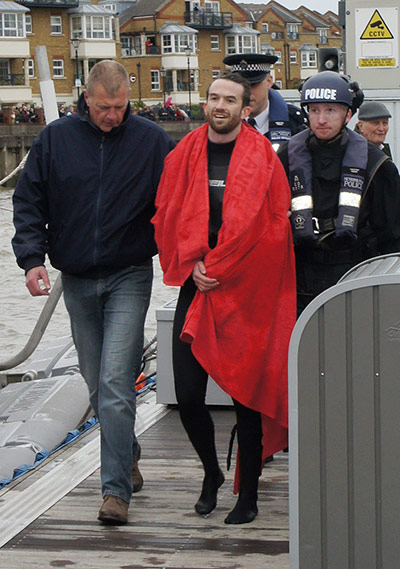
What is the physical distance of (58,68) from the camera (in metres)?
86.4

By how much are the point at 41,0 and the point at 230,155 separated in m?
87.7

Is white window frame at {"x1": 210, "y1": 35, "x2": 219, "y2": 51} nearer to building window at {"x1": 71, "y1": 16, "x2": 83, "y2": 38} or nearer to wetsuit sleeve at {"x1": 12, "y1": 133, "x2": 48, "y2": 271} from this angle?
building window at {"x1": 71, "y1": 16, "x2": 83, "y2": 38}

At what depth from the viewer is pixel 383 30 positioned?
34.2 ft

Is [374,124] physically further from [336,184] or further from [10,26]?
[10,26]

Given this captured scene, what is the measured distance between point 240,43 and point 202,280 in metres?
107

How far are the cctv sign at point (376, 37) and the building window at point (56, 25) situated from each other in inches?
3223

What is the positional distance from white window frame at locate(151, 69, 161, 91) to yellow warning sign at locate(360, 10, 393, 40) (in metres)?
86.0

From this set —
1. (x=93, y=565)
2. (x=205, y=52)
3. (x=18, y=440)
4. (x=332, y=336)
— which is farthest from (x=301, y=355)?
(x=205, y=52)

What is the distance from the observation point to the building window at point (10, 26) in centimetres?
8338

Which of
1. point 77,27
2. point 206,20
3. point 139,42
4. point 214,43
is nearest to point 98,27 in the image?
point 77,27

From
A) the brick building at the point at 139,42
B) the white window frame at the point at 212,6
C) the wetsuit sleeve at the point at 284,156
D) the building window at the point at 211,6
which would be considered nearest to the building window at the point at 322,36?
the brick building at the point at 139,42

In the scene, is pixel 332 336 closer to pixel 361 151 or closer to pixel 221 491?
pixel 361 151

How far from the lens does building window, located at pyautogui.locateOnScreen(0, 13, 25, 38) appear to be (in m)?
83.4

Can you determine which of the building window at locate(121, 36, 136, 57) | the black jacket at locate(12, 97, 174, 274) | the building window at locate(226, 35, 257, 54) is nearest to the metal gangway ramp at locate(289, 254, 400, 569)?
the black jacket at locate(12, 97, 174, 274)
